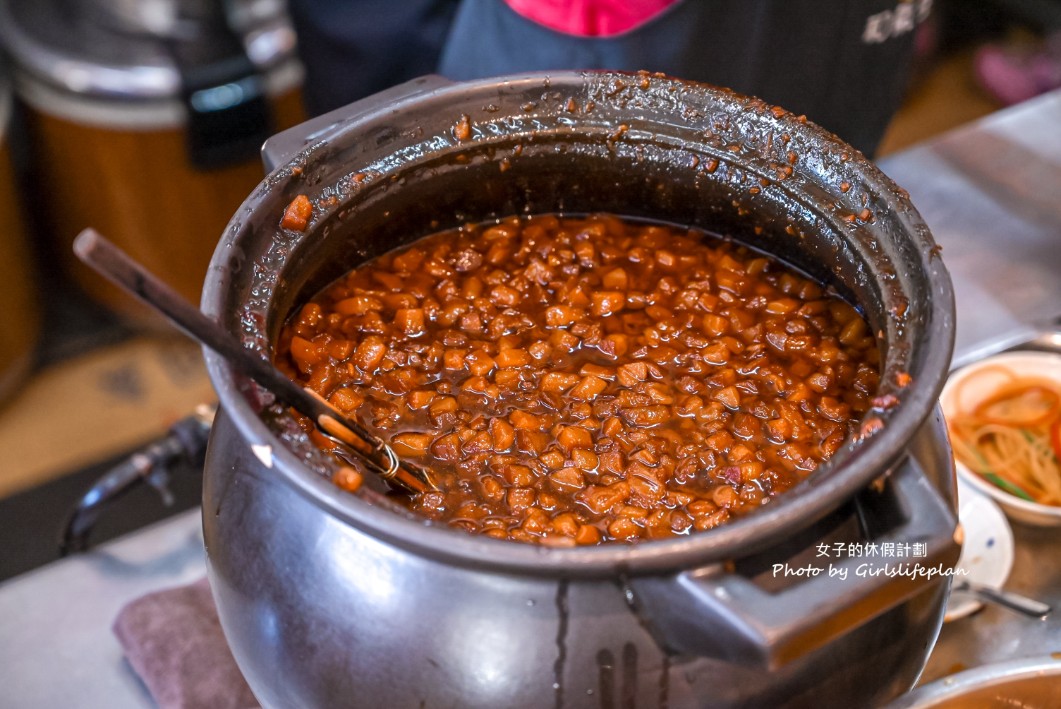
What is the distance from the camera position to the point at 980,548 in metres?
1.68

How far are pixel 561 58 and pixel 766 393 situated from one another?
1.08m

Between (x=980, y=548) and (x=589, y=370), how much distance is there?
29.3 inches

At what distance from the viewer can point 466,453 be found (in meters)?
1.35

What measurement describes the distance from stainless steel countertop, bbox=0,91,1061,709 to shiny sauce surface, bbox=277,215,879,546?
1.65 feet

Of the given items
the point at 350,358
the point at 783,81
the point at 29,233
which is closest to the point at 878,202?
the point at 350,358

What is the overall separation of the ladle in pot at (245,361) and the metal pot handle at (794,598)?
359 millimetres

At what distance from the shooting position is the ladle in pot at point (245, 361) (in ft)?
2.85

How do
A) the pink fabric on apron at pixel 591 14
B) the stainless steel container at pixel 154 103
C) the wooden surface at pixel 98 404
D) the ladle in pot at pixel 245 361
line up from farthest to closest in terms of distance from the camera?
the wooden surface at pixel 98 404
the stainless steel container at pixel 154 103
the pink fabric on apron at pixel 591 14
the ladle in pot at pixel 245 361

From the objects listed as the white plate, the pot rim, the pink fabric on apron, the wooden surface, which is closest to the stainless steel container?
the wooden surface

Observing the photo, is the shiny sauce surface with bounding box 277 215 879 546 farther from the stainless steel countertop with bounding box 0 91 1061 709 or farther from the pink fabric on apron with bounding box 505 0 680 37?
the pink fabric on apron with bounding box 505 0 680 37

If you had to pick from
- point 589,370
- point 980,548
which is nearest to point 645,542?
point 589,370

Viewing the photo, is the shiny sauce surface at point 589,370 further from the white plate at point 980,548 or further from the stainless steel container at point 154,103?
the stainless steel container at point 154,103

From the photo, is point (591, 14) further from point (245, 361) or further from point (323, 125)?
point (245, 361)

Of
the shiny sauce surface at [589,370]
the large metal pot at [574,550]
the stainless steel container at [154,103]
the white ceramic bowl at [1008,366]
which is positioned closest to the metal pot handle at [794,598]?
the large metal pot at [574,550]
